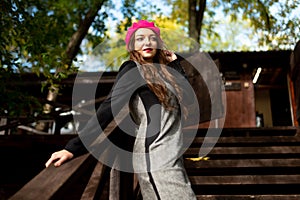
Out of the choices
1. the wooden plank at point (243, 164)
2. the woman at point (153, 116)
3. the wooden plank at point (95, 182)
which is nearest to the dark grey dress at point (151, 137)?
the woman at point (153, 116)

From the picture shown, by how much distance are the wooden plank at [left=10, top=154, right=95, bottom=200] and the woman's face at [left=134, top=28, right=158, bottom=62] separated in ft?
2.82

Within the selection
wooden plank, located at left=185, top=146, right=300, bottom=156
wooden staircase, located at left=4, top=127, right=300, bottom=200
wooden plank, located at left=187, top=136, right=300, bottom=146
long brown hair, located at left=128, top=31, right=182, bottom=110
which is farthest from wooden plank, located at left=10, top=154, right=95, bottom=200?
wooden plank, located at left=187, top=136, right=300, bottom=146

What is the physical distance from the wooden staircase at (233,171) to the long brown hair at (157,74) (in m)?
0.56

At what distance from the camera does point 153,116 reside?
187cm

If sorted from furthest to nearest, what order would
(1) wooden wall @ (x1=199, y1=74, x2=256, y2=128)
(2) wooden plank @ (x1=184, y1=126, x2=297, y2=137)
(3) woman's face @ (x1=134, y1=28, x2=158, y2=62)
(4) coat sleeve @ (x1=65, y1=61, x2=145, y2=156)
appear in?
1. (1) wooden wall @ (x1=199, y1=74, x2=256, y2=128)
2. (2) wooden plank @ (x1=184, y1=126, x2=297, y2=137)
3. (3) woman's face @ (x1=134, y1=28, x2=158, y2=62)
4. (4) coat sleeve @ (x1=65, y1=61, x2=145, y2=156)

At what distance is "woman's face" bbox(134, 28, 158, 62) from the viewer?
215cm

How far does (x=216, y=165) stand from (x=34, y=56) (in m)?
3.00

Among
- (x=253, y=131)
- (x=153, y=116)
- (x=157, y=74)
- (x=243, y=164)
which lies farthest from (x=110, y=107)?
(x=253, y=131)

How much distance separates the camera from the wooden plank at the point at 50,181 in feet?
3.77

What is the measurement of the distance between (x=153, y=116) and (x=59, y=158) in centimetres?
59

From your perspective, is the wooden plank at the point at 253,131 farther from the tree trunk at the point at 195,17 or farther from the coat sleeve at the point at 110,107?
the tree trunk at the point at 195,17

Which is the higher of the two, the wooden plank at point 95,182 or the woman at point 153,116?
the woman at point 153,116

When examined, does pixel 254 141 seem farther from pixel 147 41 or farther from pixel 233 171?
pixel 147 41

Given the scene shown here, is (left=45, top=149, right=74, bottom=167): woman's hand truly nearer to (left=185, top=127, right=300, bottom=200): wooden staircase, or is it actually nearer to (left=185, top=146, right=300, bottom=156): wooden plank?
(left=185, top=127, right=300, bottom=200): wooden staircase
